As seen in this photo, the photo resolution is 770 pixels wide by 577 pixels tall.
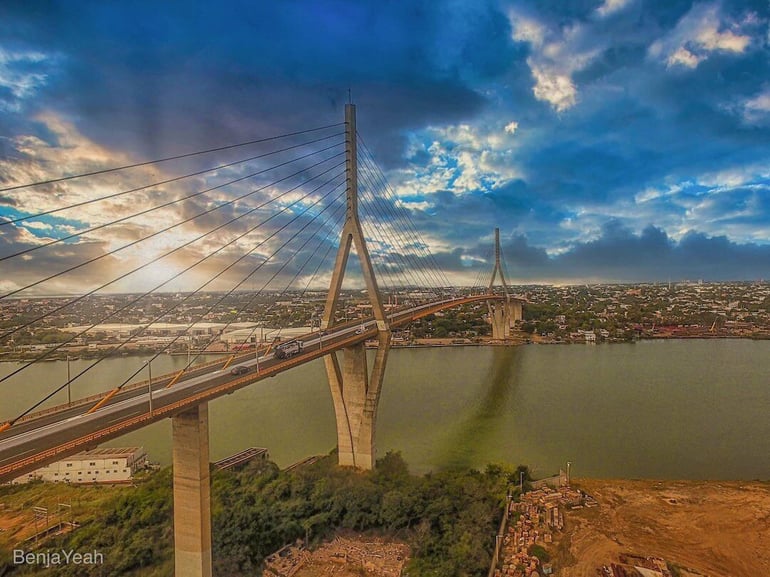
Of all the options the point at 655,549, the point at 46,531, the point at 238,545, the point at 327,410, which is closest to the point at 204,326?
the point at 327,410

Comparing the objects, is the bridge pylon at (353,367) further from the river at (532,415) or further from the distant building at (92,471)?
the distant building at (92,471)

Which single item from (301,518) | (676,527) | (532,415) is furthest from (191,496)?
(532,415)

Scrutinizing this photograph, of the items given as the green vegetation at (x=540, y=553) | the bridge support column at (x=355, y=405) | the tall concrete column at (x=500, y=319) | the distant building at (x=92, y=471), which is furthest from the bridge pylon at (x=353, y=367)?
the tall concrete column at (x=500, y=319)

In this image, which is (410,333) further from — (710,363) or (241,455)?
(241,455)

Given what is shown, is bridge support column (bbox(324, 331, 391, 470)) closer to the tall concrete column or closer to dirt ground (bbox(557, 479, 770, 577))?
dirt ground (bbox(557, 479, 770, 577))

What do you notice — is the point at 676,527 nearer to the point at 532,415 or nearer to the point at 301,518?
the point at 532,415

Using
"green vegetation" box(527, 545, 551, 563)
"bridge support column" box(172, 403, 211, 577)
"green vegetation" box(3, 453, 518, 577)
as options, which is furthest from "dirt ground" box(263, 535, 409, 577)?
"green vegetation" box(527, 545, 551, 563)

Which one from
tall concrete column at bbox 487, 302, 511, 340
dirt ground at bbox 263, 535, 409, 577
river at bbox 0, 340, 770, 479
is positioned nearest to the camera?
dirt ground at bbox 263, 535, 409, 577
